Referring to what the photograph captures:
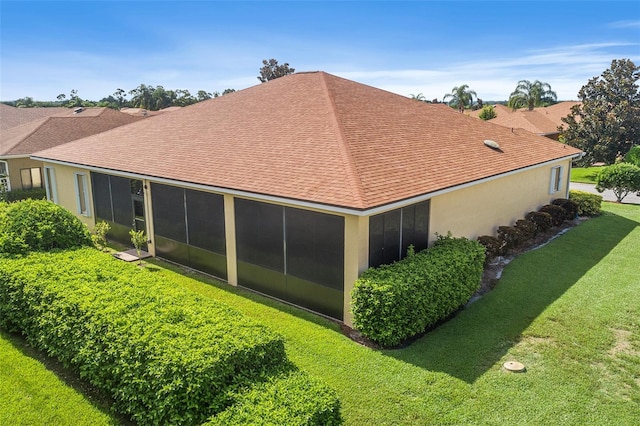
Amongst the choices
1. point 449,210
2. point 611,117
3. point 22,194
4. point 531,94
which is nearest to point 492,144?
point 449,210

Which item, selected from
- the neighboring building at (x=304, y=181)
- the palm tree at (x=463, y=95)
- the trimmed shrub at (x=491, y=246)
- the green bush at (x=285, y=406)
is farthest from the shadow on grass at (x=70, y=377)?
the palm tree at (x=463, y=95)

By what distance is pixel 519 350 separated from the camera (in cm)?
849

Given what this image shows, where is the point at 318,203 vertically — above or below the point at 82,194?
above

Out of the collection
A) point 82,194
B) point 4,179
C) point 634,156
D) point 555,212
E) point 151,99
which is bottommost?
point 555,212

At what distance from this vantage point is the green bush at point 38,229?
34.1ft

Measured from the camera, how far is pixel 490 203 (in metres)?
14.6

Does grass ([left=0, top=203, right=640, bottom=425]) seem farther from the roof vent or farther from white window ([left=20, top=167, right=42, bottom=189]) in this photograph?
white window ([left=20, top=167, right=42, bottom=189])

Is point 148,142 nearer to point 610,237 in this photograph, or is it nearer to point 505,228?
point 505,228

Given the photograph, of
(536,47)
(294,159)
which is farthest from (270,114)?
(536,47)

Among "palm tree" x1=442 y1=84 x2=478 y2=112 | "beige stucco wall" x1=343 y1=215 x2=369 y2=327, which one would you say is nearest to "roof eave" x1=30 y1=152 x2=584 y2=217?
"beige stucco wall" x1=343 y1=215 x2=369 y2=327

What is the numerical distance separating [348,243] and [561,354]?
4590 millimetres

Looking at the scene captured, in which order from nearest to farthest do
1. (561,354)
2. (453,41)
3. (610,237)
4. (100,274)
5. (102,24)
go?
(561,354) < (100,274) < (610,237) < (102,24) < (453,41)

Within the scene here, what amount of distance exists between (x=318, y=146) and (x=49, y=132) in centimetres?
2309

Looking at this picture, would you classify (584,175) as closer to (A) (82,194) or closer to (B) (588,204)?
(B) (588,204)
